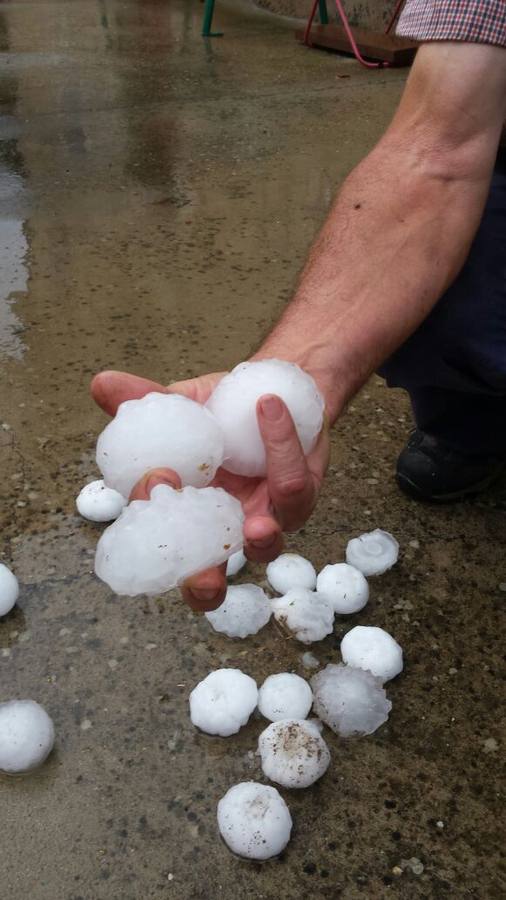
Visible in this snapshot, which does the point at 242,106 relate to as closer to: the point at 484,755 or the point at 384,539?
the point at 384,539

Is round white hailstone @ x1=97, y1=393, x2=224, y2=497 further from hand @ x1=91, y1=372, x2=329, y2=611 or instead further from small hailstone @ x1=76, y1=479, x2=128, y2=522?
small hailstone @ x1=76, y1=479, x2=128, y2=522

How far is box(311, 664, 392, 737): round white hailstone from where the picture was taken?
1289 mm

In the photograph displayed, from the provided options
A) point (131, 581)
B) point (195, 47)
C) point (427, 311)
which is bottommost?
point (195, 47)

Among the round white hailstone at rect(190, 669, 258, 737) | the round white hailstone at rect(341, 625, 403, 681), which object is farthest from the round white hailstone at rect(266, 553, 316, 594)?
the round white hailstone at rect(190, 669, 258, 737)

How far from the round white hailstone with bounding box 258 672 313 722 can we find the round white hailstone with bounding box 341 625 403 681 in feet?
0.35

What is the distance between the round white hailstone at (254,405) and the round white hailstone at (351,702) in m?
0.40

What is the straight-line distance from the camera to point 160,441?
3.56ft

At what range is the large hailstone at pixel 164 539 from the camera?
3.34 ft

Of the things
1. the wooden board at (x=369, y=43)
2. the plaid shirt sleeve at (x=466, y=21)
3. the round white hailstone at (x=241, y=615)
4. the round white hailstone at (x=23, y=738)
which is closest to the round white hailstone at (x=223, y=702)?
the round white hailstone at (x=241, y=615)

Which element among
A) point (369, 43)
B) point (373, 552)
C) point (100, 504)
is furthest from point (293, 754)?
point (369, 43)

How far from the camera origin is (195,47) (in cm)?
605

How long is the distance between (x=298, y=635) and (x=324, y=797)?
1.00ft

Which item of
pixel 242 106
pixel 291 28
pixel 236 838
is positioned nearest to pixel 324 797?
pixel 236 838

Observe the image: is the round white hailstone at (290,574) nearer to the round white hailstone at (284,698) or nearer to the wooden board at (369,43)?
the round white hailstone at (284,698)
